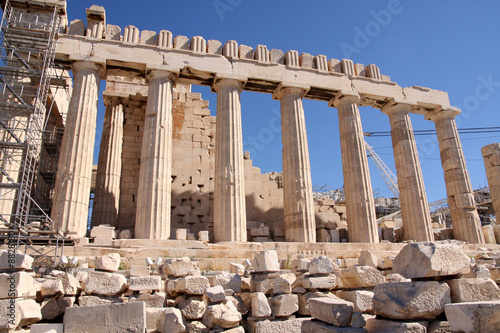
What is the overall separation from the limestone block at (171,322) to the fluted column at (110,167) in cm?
1156

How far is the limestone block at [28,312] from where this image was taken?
6.20m

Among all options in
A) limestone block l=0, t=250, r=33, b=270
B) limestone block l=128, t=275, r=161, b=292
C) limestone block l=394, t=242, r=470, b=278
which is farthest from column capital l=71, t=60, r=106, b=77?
limestone block l=394, t=242, r=470, b=278

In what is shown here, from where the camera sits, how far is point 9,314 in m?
5.99

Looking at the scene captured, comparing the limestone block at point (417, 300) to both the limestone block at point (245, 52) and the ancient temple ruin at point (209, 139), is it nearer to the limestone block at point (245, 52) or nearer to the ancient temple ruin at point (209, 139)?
the ancient temple ruin at point (209, 139)

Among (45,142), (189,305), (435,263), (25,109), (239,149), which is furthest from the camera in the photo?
(45,142)

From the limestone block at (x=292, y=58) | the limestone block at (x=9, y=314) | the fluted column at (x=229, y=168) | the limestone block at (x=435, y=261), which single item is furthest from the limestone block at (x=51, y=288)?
the limestone block at (x=292, y=58)

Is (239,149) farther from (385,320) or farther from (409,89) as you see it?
(385,320)

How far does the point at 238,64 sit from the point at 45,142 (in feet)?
34.2

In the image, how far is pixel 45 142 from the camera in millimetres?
19750

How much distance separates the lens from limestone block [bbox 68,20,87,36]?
16.9 metres

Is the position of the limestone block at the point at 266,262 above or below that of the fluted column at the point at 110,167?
below

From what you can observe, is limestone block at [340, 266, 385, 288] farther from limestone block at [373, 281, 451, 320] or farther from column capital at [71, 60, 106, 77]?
column capital at [71, 60, 106, 77]

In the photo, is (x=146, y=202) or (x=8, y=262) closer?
(x=8, y=262)

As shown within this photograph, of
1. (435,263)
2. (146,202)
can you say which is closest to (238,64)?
(146,202)
